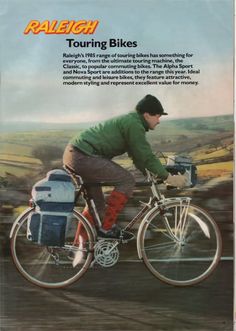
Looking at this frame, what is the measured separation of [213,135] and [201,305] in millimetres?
1342

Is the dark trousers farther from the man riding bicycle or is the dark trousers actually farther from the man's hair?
the man's hair

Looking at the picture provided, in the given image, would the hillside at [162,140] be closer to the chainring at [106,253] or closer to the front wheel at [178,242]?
the front wheel at [178,242]

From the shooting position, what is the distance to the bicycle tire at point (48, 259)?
498 centimetres

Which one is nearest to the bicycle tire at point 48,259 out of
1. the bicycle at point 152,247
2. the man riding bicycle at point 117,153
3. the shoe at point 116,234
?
the bicycle at point 152,247

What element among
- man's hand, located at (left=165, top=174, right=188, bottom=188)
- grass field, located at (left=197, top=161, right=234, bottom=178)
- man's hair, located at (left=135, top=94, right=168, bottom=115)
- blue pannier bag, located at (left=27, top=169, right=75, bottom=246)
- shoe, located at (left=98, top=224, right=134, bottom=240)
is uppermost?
man's hair, located at (left=135, top=94, right=168, bottom=115)

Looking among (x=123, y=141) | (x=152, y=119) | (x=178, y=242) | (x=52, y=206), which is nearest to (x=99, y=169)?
(x=123, y=141)

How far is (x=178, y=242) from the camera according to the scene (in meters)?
5.00

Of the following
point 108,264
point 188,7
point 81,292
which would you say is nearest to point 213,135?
point 188,7

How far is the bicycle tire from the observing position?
498 centimetres

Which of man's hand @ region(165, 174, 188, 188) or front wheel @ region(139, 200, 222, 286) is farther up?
man's hand @ region(165, 174, 188, 188)

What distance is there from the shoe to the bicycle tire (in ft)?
0.35

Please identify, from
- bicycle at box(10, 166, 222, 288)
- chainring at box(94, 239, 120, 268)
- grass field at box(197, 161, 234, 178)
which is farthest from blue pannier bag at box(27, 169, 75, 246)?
grass field at box(197, 161, 234, 178)

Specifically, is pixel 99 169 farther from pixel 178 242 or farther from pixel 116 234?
pixel 178 242

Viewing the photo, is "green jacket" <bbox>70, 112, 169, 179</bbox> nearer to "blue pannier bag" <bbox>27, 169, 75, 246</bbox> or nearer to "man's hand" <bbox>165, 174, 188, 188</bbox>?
"man's hand" <bbox>165, 174, 188, 188</bbox>
